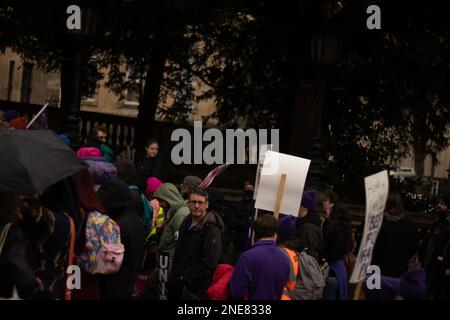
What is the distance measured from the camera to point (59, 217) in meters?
7.52

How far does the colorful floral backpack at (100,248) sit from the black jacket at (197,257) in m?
1.09

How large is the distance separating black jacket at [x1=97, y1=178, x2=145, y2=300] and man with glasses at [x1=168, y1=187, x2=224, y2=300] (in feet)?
1.55

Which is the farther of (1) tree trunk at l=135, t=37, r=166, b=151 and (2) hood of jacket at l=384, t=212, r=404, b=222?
(1) tree trunk at l=135, t=37, r=166, b=151

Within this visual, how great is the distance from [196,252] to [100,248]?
1331 millimetres

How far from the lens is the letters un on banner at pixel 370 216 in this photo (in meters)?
7.95

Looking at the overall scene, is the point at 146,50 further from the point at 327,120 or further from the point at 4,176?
the point at 4,176

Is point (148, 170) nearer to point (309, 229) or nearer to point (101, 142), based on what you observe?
point (101, 142)

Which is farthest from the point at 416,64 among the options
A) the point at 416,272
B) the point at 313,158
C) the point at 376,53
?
the point at 416,272

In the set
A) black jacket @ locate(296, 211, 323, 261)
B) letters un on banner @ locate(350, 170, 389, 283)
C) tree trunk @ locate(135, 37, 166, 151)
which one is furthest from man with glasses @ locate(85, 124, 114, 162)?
letters un on banner @ locate(350, 170, 389, 283)

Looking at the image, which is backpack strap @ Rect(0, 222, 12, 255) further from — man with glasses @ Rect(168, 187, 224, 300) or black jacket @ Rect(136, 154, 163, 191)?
black jacket @ Rect(136, 154, 163, 191)

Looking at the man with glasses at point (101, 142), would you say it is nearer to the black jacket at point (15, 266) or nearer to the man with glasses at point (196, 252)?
the man with glasses at point (196, 252)

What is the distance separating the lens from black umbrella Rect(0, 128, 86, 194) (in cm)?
717

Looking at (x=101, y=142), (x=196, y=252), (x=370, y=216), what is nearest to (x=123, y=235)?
(x=196, y=252)

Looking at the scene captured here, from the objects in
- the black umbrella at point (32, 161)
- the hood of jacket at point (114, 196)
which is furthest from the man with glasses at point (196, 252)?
the black umbrella at point (32, 161)
